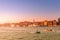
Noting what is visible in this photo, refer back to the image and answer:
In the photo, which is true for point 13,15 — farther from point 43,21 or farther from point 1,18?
point 43,21

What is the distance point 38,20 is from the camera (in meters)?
5.84

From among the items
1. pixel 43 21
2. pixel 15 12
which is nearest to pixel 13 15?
pixel 15 12

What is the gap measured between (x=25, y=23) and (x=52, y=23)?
84 cm

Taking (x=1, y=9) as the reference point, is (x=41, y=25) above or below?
below

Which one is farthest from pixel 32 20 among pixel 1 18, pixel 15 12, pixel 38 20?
pixel 1 18

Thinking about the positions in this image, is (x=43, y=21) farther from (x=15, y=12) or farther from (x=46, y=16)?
(x=15, y=12)

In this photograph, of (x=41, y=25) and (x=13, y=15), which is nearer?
(x=13, y=15)

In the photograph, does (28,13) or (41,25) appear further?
(41,25)

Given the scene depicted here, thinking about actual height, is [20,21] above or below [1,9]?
below

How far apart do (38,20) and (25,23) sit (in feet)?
1.39

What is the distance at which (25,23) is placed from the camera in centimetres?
595

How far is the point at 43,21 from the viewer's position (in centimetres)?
587

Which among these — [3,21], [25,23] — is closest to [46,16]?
[25,23]

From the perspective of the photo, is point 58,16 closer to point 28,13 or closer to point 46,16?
point 46,16
